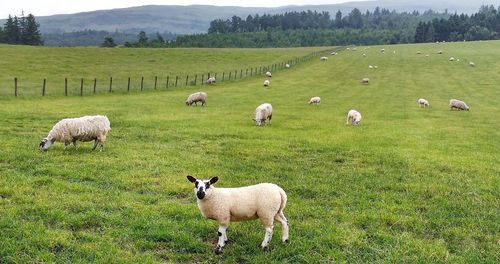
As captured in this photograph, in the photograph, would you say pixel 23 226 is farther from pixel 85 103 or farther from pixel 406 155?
pixel 85 103

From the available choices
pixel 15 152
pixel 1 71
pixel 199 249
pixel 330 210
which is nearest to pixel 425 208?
pixel 330 210

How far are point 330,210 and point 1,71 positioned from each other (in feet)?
222

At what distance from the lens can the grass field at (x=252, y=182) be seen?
967 centimetres

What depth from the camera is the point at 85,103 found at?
37.6 m

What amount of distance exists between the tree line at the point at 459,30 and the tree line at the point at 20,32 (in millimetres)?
140440

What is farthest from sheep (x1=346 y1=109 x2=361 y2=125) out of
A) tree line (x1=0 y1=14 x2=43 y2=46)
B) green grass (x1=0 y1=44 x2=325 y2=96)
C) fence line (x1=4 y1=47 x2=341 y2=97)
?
tree line (x1=0 y1=14 x2=43 y2=46)

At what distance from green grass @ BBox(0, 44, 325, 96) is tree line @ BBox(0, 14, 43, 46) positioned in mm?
68727

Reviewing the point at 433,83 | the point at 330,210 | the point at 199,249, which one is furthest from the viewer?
the point at 433,83

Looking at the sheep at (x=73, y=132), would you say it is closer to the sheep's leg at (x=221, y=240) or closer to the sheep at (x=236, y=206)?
the sheep at (x=236, y=206)

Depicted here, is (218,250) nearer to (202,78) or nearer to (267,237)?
(267,237)

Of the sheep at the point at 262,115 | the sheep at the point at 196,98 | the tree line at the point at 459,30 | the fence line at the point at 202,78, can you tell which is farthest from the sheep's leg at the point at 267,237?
the tree line at the point at 459,30

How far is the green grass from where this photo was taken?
60131mm

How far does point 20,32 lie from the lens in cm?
16462

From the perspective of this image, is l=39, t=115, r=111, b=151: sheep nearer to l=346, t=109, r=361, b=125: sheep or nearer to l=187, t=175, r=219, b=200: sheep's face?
l=187, t=175, r=219, b=200: sheep's face
